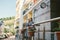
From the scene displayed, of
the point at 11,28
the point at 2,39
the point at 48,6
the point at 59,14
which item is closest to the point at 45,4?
the point at 48,6

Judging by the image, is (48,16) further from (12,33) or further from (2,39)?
(12,33)

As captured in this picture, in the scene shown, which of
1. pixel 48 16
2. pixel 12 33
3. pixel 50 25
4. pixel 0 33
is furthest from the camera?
pixel 12 33

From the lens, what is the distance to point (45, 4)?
21.1 feet

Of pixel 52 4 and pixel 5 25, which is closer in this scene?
pixel 52 4

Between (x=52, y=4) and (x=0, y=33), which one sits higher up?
(x=52, y=4)

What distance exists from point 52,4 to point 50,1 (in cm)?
14

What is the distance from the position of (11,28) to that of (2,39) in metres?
3.99

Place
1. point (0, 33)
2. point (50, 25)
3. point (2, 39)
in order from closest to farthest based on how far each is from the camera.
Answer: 1. point (50, 25)
2. point (2, 39)
3. point (0, 33)

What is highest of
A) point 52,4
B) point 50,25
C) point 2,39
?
point 52,4

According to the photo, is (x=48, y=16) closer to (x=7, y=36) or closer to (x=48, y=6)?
(x=48, y=6)

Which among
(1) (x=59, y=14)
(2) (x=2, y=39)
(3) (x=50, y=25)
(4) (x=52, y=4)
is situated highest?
(4) (x=52, y=4)

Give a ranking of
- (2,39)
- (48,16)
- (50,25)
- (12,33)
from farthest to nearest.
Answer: (12,33)
(2,39)
(48,16)
(50,25)

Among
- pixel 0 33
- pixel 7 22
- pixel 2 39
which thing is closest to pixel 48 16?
pixel 2 39

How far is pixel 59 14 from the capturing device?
6.05 metres
